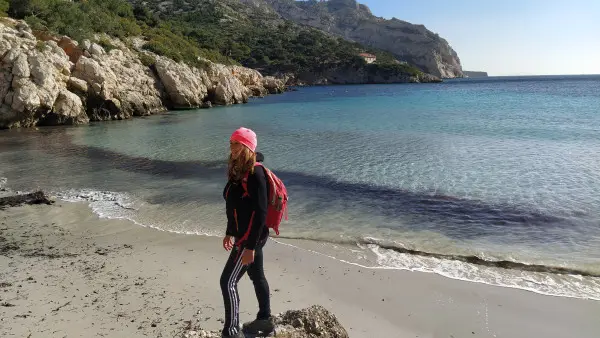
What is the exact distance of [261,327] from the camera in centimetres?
380

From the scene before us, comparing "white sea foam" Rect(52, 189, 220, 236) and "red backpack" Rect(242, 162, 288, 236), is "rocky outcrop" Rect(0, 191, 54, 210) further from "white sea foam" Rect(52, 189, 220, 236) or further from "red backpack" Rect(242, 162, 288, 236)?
"red backpack" Rect(242, 162, 288, 236)

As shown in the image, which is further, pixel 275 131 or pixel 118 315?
pixel 275 131

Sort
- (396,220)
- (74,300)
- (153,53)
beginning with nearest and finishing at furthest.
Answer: (74,300) → (396,220) → (153,53)

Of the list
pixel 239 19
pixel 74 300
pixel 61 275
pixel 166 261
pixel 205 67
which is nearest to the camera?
pixel 74 300

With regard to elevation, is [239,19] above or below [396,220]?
above

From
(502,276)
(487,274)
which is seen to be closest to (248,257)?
(487,274)

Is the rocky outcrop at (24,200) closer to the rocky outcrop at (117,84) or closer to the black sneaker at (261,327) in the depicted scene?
the black sneaker at (261,327)

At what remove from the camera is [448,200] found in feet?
32.1

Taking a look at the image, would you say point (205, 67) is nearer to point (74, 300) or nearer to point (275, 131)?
point (275, 131)

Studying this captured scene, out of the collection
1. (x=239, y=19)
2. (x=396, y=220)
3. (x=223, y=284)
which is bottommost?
(x=396, y=220)

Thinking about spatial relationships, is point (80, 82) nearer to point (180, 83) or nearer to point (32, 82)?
point (32, 82)

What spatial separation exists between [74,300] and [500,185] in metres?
10.6

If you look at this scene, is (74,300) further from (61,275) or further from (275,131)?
(275,131)

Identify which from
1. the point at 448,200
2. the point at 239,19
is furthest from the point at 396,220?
the point at 239,19
